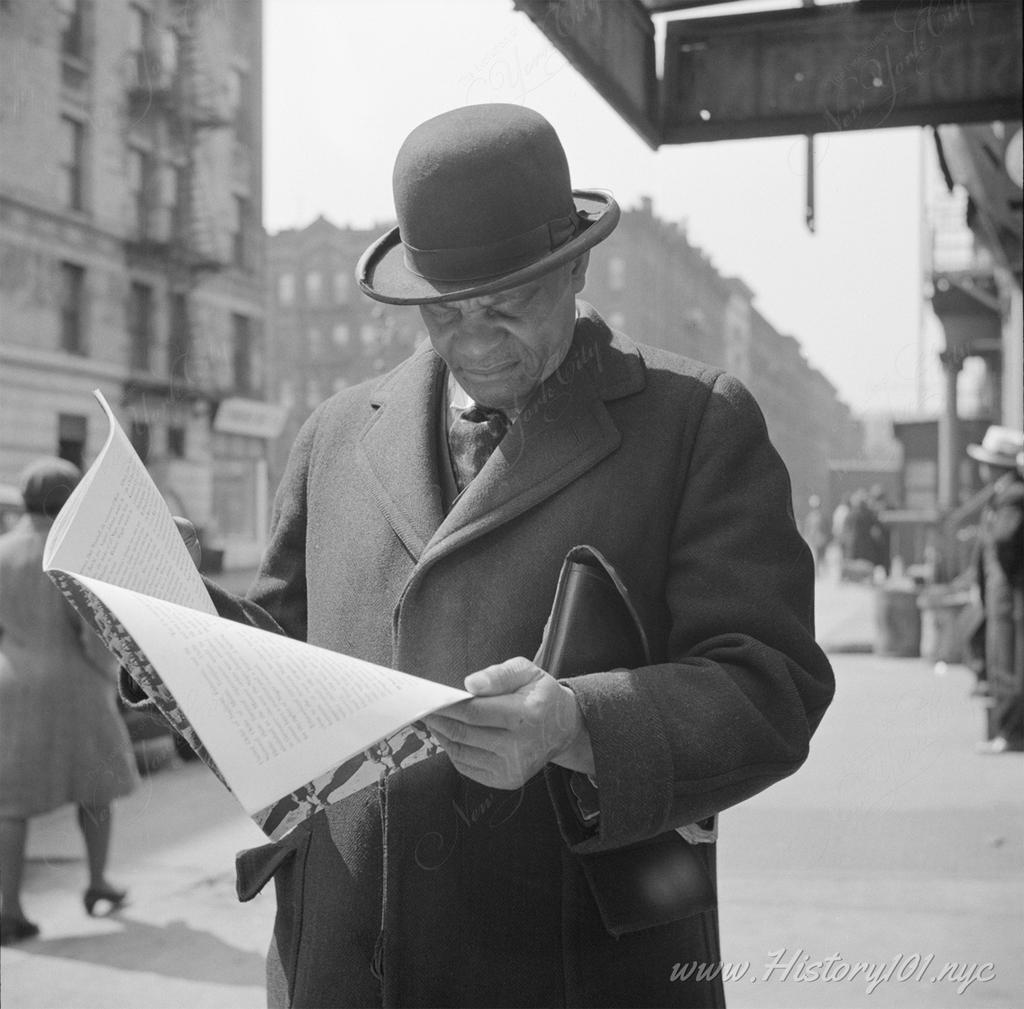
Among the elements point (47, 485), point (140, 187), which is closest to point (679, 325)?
point (47, 485)

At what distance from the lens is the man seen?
1527mm

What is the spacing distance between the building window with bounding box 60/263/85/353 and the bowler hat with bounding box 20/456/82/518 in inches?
139

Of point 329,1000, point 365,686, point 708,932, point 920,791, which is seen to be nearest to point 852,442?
point 708,932

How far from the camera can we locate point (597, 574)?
4.91 ft

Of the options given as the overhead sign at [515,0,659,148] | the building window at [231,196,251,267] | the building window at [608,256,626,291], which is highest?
the building window at [231,196,251,267]

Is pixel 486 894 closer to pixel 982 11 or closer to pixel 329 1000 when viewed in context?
pixel 329 1000

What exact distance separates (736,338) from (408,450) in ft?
6.00

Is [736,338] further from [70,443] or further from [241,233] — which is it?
[241,233]

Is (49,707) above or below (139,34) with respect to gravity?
below

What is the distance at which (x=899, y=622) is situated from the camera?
12258 millimetres

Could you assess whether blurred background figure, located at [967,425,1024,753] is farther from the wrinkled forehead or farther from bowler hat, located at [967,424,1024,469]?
the wrinkled forehead

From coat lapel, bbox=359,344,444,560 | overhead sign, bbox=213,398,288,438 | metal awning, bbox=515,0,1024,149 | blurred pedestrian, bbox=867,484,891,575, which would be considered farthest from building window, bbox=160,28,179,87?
blurred pedestrian, bbox=867,484,891,575

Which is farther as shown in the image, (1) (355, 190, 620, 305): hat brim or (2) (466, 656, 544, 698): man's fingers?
(1) (355, 190, 620, 305): hat brim

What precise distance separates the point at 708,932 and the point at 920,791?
5.33m
